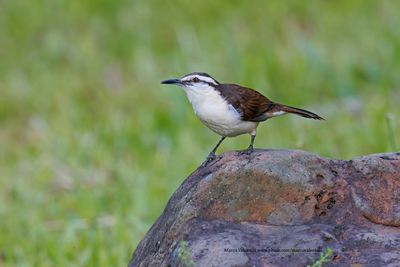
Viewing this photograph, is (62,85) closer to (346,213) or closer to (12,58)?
(12,58)

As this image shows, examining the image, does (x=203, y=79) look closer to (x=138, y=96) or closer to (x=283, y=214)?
Result: (x=283, y=214)

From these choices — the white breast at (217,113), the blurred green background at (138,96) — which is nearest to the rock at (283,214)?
the white breast at (217,113)

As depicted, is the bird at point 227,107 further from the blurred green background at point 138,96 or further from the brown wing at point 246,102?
the blurred green background at point 138,96

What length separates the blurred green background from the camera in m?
7.53

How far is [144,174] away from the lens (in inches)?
330

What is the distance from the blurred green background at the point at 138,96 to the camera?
7.53m

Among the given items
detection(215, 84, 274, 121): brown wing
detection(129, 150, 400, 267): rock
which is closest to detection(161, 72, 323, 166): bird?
detection(215, 84, 274, 121): brown wing

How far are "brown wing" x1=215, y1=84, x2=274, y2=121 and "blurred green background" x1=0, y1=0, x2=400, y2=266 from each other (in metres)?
0.62

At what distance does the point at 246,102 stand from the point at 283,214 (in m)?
1.15

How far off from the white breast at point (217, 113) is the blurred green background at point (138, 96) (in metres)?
0.81

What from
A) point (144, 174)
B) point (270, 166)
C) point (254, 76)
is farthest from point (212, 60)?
point (270, 166)

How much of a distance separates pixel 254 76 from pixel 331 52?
1.18m

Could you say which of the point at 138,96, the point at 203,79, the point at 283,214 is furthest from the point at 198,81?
the point at 138,96

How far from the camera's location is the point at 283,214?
3943 mm
